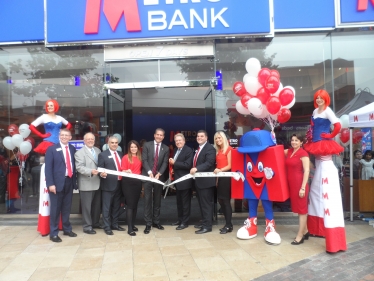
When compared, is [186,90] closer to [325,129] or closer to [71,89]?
[71,89]

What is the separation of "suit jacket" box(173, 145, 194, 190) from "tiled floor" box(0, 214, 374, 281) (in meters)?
0.81

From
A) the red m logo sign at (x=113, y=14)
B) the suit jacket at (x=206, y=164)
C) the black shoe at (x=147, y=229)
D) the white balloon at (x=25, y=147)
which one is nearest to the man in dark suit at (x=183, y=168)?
the suit jacket at (x=206, y=164)

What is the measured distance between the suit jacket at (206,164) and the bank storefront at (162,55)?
4.47 ft

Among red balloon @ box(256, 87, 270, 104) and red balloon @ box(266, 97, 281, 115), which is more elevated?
red balloon @ box(256, 87, 270, 104)

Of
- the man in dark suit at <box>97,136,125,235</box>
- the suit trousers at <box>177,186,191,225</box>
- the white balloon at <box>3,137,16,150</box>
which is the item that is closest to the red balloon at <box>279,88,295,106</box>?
the suit trousers at <box>177,186,191,225</box>

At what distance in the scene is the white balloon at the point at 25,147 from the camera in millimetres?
6422

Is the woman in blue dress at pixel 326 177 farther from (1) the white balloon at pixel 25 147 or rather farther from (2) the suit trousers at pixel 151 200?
(1) the white balloon at pixel 25 147

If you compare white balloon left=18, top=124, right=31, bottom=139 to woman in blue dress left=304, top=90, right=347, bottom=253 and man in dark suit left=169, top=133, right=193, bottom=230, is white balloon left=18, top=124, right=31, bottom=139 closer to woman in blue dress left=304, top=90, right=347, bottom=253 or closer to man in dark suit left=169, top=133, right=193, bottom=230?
man in dark suit left=169, top=133, right=193, bottom=230

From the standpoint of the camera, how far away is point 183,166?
5.37 m

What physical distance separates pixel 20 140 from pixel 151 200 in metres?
3.22

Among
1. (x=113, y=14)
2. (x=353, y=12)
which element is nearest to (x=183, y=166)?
(x=113, y=14)

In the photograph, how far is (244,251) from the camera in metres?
4.36

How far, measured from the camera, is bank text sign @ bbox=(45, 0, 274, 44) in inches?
245

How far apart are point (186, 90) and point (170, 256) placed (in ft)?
19.2
